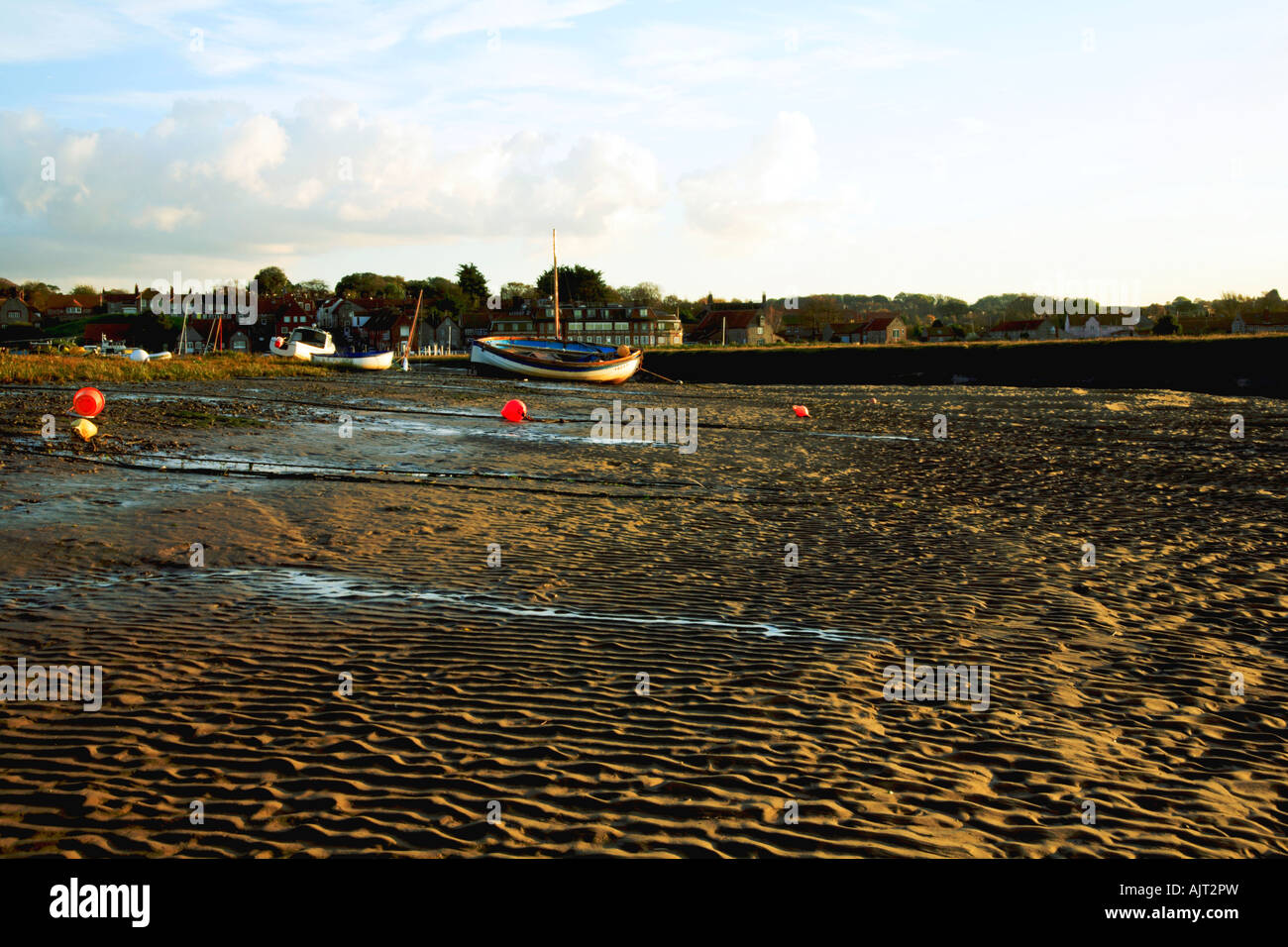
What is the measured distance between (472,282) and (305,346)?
131 meters

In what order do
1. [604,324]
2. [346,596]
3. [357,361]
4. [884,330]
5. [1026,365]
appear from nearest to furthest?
[346,596]
[357,361]
[1026,365]
[604,324]
[884,330]

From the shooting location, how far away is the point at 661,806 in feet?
17.5

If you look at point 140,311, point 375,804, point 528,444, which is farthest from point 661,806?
point 140,311

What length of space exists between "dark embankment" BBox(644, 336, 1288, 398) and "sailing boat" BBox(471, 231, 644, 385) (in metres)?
20.6

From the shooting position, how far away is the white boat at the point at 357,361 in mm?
67125

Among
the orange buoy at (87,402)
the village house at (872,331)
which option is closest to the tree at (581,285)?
the village house at (872,331)

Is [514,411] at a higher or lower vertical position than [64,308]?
lower

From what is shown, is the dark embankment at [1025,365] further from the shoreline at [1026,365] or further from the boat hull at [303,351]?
the boat hull at [303,351]

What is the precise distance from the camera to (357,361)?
69688 mm

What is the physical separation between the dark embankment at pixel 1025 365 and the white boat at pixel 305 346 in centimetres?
3182

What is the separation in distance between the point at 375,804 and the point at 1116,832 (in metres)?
3.97

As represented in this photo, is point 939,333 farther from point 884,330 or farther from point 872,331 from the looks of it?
point 872,331

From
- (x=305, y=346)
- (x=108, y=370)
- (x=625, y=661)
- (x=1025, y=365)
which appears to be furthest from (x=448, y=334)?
(x=625, y=661)
